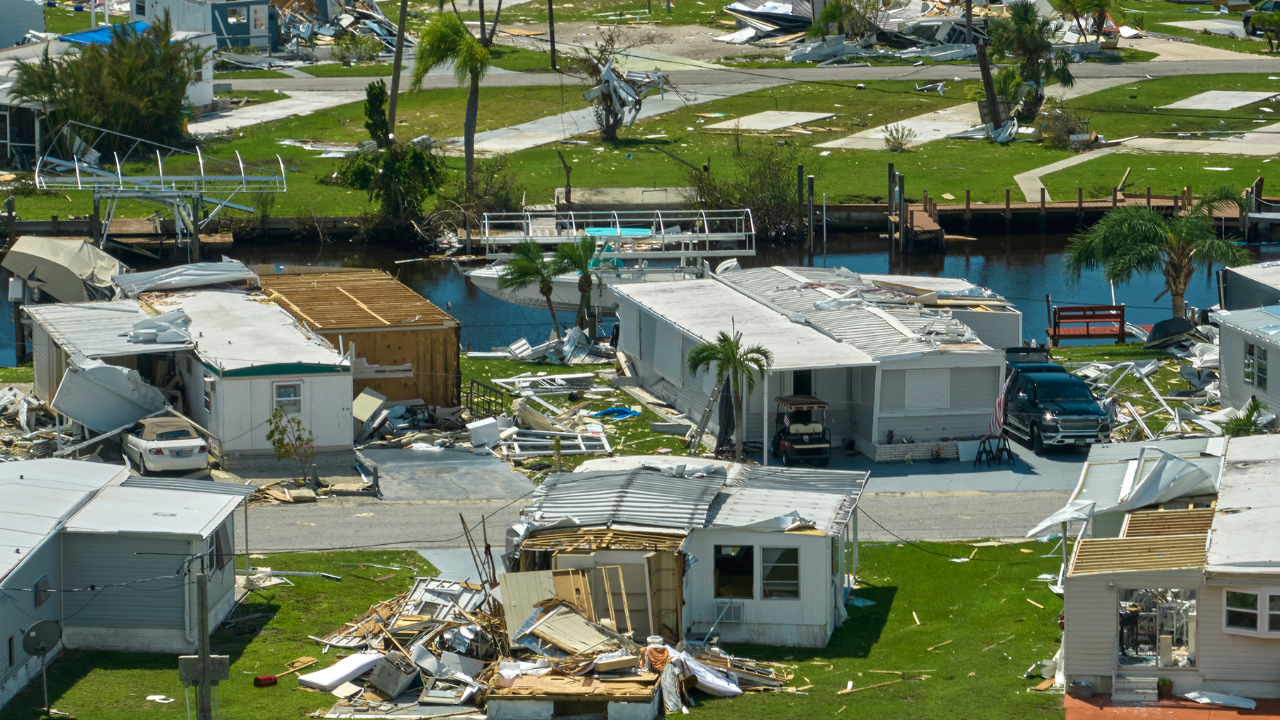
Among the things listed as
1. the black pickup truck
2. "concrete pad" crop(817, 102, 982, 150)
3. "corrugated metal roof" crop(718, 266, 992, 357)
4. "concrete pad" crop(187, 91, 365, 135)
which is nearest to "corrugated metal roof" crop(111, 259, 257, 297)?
"corrugated metal roof" crop(718, 266, 992, 357)

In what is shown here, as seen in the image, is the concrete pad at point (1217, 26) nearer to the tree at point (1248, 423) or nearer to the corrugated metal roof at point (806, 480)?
the tree at point (1248, 423)

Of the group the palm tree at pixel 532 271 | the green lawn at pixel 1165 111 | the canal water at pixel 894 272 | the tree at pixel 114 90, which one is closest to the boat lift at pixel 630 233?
the canal water at pixel 894 272

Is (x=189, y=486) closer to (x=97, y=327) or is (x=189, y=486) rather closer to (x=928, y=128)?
(x=97, y=327)

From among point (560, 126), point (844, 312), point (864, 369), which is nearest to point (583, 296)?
point (844, 312)

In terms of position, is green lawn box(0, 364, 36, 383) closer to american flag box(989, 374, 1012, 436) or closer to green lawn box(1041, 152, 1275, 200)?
american flag box(989, 374, 1012, 436)

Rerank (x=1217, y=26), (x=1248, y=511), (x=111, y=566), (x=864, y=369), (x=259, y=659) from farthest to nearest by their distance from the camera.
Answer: (x=1217, y=26) < (x=864, y=369) < (x=1248, y=511) < (x=111, y=566) < (x=259, y=659)

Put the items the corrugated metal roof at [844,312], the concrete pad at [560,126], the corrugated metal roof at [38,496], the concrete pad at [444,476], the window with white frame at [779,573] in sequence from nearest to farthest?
the corrugated metal roof at [38,496], the window with white frame at [779,573], the concrete pad at [444,476], the corrugated metal roof at [844,312], the concrete pad at [560,126]
